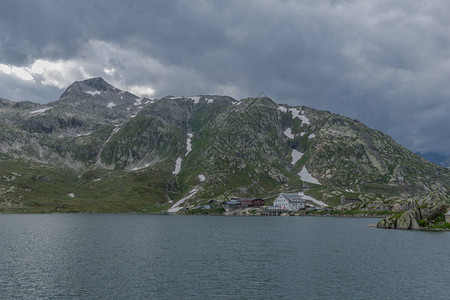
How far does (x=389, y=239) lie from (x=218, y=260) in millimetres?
64685

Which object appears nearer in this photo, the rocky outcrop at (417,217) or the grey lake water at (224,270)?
the grey lake water at (224,270)

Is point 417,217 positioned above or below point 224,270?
above

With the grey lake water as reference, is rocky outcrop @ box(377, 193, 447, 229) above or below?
above

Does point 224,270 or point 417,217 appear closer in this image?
point 224,270

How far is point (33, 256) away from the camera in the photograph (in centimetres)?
7412

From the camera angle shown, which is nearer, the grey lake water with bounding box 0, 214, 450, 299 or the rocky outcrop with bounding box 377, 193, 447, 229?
the grey lake water with bounding box 0, 214, 450, 299

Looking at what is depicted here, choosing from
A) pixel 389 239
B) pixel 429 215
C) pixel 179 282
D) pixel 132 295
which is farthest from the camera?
pixel 429 215

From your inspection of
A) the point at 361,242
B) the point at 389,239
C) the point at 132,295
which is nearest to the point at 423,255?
the point at 361,242

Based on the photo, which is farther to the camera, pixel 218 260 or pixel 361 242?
pixel 361 242

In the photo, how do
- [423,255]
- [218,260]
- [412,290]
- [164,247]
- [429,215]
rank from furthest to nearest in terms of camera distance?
[429,215] → [164,247] → [423,255] → [218,260] → [412,290]

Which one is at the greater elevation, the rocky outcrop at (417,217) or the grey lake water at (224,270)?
the rocky outcrop at (417,217)

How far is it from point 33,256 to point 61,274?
22198 mm

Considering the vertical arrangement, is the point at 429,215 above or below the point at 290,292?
above

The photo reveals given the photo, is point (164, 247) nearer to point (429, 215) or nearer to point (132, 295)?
point (132, 295)
